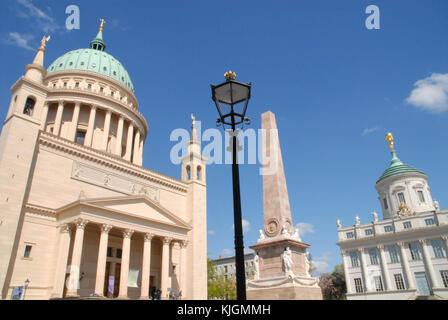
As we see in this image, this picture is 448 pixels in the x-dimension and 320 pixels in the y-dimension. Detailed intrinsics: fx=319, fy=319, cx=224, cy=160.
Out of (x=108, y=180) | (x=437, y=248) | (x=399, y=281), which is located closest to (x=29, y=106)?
(x=108, y=180)

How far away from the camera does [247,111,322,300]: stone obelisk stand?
1579 centimetres

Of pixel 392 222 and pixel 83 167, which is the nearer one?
pixel 83 167

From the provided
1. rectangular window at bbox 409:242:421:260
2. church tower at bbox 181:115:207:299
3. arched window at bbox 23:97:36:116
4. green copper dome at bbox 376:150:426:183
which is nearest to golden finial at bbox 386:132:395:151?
green copper dome at bbox 376:150:426:183

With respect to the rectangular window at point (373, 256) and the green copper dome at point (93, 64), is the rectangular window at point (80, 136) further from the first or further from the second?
the rectangular window at point (373, 256)

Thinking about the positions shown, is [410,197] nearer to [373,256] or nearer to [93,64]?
[373,256]

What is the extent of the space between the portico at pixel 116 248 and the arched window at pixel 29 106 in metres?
9.33

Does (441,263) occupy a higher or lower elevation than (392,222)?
lower

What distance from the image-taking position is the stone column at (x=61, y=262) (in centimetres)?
2466

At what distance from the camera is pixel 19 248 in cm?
2575

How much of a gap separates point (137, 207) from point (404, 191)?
182ft
